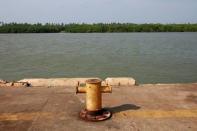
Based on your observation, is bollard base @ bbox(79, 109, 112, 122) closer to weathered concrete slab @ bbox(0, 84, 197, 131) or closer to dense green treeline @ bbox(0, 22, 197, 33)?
weathered concrete slab @ bbox(0, 84, 197, 131)

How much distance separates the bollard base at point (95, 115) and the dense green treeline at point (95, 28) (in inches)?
2607

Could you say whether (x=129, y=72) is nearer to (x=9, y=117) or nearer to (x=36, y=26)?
(x=9, y=117)

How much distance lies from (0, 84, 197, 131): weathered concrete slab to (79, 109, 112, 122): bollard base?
11 cm

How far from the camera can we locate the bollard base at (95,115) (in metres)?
5.50

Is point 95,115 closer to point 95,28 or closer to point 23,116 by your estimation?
point 23,116

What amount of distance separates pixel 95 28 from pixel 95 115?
67.7 meters

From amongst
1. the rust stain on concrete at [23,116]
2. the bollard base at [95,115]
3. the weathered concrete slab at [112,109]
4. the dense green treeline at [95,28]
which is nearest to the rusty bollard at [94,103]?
the bollard base at [95,115]

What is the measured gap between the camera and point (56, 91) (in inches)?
295

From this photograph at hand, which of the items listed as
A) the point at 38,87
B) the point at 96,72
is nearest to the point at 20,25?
the point at 96,72

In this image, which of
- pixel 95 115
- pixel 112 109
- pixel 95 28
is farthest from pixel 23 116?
pixel 95 28

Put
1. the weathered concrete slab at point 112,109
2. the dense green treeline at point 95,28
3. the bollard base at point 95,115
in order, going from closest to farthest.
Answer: the weathered concrete slab at point 112,109
the bollard base at point 95,115
the dense green treeline at point 95,28

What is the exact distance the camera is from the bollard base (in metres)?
5.50

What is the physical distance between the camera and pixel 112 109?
6.11 meters

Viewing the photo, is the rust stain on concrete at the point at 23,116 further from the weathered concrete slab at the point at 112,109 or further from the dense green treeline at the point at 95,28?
Answer: the dense green treeline at the point at 95,28
